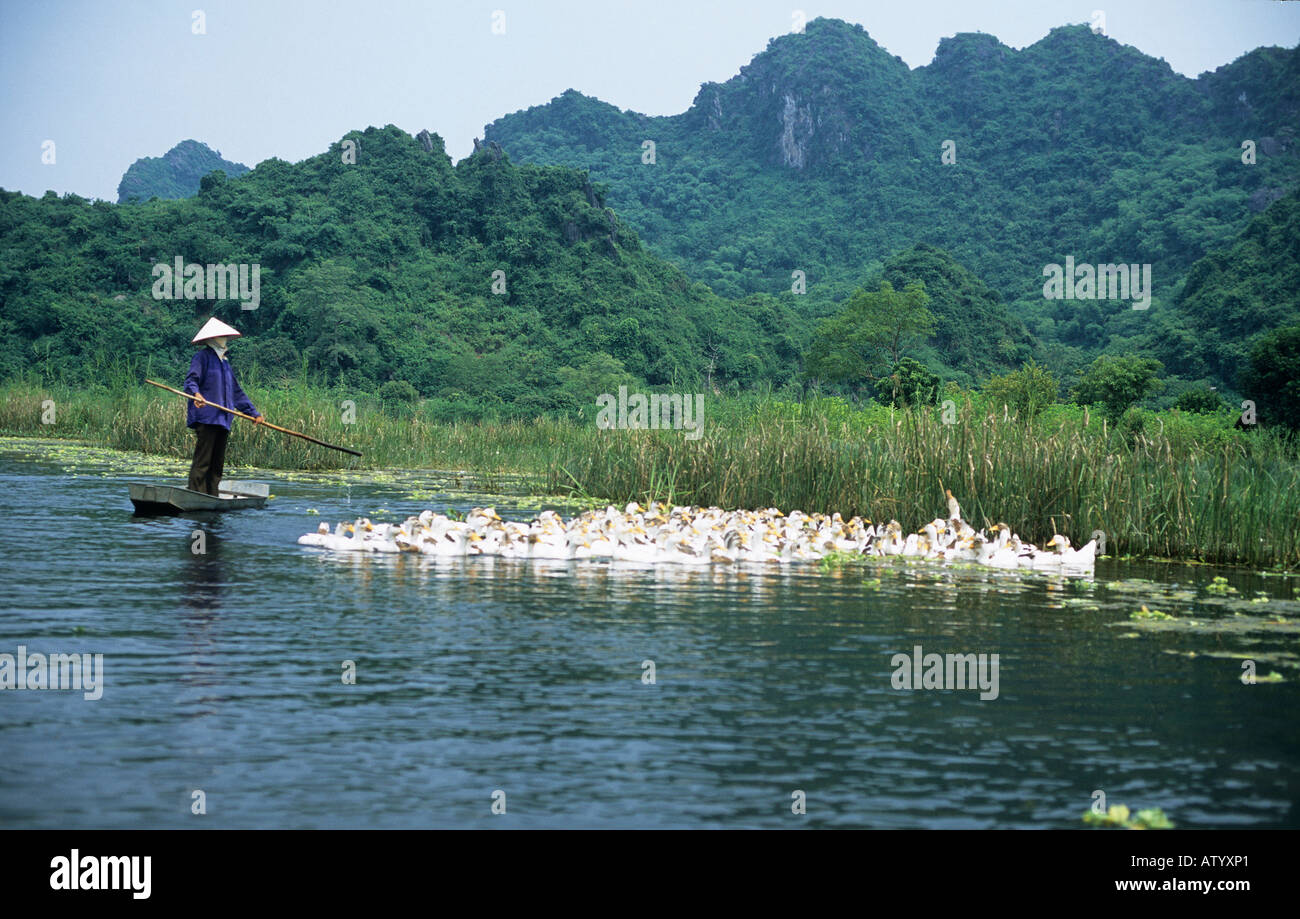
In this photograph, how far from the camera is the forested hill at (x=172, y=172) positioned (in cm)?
10888

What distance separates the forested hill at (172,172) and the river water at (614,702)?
4147 inches

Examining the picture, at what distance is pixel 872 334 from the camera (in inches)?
2431

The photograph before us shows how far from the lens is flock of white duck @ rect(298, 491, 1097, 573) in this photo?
12.7 m
